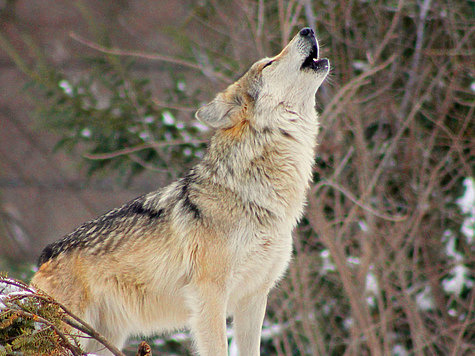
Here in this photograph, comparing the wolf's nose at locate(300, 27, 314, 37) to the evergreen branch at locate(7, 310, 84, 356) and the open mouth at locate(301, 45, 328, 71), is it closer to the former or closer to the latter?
the open mouth at locate(301, 45, 328, 71)

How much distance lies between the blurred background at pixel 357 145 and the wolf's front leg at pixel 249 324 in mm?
2766

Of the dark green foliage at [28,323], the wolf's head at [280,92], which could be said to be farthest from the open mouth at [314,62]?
the dark green foliage at [28,323]

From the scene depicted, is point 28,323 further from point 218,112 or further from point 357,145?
point 357,145

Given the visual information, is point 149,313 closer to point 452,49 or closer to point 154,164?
point 154,164

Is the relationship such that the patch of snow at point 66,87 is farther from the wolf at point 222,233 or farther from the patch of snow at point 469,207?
the patch of snow at point 469,207

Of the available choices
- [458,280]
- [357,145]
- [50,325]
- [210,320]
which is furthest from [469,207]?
[50,325]

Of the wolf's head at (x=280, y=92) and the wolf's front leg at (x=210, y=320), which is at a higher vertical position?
the wolf's head at (x=280, y=92)

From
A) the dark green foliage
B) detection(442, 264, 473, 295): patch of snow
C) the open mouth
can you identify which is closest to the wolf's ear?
the open mouth

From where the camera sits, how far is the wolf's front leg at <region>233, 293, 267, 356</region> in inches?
157

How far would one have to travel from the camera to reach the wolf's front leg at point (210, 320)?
12.0ft

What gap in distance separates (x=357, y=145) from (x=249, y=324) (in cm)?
384

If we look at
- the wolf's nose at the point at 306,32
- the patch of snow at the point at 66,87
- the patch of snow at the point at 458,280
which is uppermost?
the patch of snow at the point at 66,87

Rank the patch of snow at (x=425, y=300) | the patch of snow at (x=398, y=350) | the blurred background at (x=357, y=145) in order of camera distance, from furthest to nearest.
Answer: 1. the patch of snow at (x=398, y=350)
2. the patch of snow at (x=425, y=300)
3. the blurred background at (x=357, y=145)

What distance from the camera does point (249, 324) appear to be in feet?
13.1
